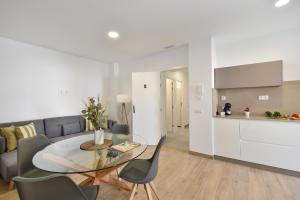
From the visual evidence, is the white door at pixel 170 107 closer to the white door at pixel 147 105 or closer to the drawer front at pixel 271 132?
the white door at pixel 147 105

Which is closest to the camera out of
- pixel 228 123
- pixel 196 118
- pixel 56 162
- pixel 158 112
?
pixel 56 162

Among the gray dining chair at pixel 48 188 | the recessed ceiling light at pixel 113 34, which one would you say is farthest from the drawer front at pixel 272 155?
the recessed ceiling light at pixel 113 34

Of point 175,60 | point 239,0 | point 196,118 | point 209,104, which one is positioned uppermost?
point 239,0

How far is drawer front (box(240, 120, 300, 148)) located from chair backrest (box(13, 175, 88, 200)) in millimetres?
2850

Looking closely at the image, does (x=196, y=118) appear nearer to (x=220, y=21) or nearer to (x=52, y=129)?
(x=220, y=21)

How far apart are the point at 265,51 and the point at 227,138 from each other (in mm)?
1888

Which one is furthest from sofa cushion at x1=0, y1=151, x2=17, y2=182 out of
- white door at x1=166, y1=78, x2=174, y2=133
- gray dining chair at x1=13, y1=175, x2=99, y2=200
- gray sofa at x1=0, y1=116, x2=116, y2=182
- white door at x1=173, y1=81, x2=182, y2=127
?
white door at x1=173, y1=81, x2=182, y2=127

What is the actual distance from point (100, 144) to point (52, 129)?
2087 millimetres

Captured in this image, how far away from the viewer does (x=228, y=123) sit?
2943mm

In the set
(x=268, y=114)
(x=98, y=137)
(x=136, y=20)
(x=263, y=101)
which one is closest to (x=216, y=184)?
(x=268, y=114)

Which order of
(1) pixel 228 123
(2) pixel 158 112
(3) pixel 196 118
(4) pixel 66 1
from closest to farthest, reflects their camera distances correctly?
(4) pixel 66 1, (1) pixel 228 123, (3) pixel 196 118, (2) pixel 158 112

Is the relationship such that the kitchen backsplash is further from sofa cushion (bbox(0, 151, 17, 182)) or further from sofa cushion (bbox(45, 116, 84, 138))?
sofa cushion (bbox(0, 151, 17, 182))

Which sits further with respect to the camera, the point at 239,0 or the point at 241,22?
the point at 241,22

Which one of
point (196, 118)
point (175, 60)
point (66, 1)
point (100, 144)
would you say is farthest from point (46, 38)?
point (196, 118)
